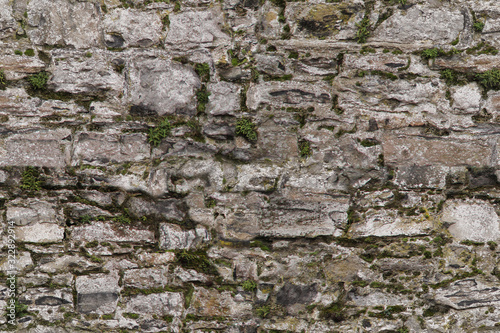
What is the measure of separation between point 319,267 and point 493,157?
1645 mm

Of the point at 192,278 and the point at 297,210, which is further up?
the point at 297,210

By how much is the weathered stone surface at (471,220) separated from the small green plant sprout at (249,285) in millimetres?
1608

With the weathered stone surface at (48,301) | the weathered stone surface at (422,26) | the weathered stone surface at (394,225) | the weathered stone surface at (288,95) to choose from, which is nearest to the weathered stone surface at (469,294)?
the weathered stone surface at (394,225)

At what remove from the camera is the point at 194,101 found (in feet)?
10.2

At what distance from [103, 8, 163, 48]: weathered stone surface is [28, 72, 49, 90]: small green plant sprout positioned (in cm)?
54

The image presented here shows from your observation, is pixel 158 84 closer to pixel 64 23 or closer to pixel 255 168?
pixel 64 23

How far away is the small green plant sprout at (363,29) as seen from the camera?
9.89 feet

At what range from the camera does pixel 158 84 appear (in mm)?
3070

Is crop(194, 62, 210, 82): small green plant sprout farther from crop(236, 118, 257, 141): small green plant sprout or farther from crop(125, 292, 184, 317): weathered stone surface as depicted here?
crop(125, 292, 184, 317): weathered stone surface

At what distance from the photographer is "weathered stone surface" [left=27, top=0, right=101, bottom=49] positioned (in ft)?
9.68

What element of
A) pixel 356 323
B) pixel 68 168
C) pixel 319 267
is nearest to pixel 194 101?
pixel 68 168

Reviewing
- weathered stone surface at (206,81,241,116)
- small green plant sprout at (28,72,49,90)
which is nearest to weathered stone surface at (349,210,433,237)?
weathered stone surface at (206,81,241,116)

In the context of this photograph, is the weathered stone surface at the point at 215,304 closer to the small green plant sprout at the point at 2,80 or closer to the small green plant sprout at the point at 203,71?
the small green plant sprout at the point at 203,71

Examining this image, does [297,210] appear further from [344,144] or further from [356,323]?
[356,323]
